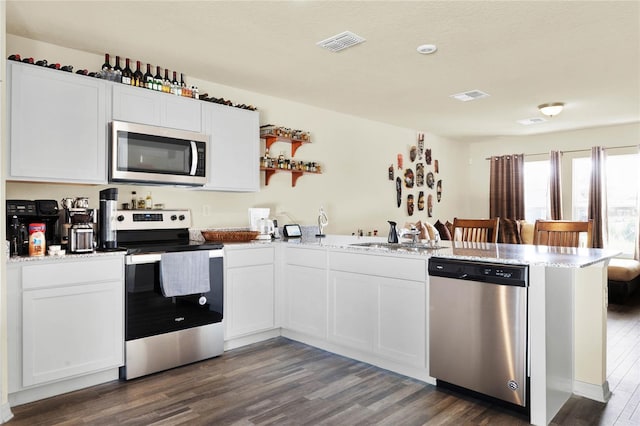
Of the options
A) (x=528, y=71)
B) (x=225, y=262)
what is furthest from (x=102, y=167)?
(x=528, y=71)

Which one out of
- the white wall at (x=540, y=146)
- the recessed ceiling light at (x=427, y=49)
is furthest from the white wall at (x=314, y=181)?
the recessed ceiling light at (x=427, y=49)

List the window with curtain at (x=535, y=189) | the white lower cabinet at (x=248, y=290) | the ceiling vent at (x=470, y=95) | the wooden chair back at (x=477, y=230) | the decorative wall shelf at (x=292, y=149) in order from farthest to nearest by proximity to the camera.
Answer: the window with curtain at (x=535, y=189) → the ceiling vent at (x=470, y=95) → the decorative wall shelf at (x=292, y=149) → the wooden chair back at (x=477, y=230) → the white lower cabinet at (x=248, y=290)

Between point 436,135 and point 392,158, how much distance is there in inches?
54.4

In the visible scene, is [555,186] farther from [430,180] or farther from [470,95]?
[470,95]

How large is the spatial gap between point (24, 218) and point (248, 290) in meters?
1.69

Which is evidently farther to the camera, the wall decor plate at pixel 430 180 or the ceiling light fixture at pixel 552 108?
the wall decor plate at pixel 430 180

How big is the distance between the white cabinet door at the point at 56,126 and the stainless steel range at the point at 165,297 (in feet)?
1.65

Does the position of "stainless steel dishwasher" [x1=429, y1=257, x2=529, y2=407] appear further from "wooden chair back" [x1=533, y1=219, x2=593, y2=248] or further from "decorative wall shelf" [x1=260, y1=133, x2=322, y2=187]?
"decorative wall shelf" [x1=260, y1=133, x2=322, y2=187]

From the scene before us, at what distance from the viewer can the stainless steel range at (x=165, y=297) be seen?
3.03 meters

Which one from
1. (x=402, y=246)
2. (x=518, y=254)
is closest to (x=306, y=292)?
(x=402, y=246)

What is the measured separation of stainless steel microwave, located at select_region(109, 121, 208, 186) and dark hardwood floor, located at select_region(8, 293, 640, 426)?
4.82 feet

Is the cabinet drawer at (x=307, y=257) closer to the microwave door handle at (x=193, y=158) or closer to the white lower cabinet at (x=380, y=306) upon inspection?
the white lower cabinet at (x=380, y=306)

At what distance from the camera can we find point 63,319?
2.72m

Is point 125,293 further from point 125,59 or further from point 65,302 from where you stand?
point 125,59
